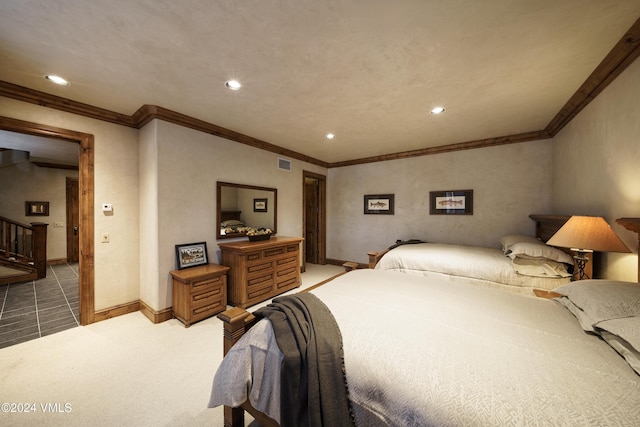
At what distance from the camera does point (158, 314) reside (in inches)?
109

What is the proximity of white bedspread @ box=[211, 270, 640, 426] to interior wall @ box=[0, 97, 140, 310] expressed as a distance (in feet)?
9.01

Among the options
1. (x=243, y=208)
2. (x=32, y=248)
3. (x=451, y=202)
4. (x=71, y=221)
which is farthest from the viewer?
(x=71, y=221)

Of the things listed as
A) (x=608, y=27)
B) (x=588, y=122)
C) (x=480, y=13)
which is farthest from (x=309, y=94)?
(x=588, y=122)

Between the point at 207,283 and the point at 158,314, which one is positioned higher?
the point at 207,283

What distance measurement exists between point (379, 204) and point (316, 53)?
376cm

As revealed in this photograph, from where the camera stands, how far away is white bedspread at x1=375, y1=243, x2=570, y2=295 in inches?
99.0

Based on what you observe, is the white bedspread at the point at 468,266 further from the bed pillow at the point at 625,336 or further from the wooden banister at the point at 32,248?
the wooden banister at the point at 32,248

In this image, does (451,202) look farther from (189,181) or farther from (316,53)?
(189,181)

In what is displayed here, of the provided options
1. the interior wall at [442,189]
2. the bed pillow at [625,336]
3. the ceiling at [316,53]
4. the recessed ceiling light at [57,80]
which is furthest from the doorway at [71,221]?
the bed pillow at [625,336]

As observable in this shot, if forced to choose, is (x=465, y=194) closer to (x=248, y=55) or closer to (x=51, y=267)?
(x=248, y=55)

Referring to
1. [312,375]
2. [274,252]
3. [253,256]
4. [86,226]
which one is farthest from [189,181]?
[312,375]

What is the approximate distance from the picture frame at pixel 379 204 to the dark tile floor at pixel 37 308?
5091 mm

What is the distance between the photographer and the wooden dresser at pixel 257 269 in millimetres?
3137

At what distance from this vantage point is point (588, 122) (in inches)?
94.7
